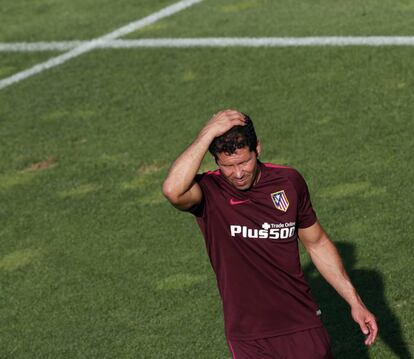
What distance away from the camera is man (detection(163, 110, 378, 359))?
754cm

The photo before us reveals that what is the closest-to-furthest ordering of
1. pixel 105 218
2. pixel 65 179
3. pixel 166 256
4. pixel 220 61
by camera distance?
pixel 166 256
pixel 105 218
pixel 65 179
pixel 220 61

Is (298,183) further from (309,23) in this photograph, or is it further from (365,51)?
(309,23)

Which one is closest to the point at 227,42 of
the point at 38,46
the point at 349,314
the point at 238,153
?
the point at 38,46

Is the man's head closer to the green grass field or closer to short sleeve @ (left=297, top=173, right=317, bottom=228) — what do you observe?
short sleeve @ (left=297, top=173, right=317, bottom=228)

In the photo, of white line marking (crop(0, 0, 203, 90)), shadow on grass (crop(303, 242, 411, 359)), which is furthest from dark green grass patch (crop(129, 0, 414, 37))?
shadow on grass (crop(303, 242, 411, 359))

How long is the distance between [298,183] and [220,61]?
10.5 m

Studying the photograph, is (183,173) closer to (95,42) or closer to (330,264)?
(330,264)

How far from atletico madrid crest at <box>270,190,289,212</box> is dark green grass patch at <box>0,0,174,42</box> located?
1294 centimetres

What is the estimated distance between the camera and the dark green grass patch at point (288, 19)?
60.1ft

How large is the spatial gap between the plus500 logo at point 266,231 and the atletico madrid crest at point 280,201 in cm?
10

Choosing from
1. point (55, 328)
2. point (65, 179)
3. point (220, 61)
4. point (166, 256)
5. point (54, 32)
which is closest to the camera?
point (55, 328)

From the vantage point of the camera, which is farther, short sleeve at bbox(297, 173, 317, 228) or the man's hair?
short sleeve at bbox(297, 173, 317, 228)

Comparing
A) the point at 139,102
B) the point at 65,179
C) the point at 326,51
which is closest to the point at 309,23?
the point at 326,51

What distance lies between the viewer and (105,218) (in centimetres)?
1369
